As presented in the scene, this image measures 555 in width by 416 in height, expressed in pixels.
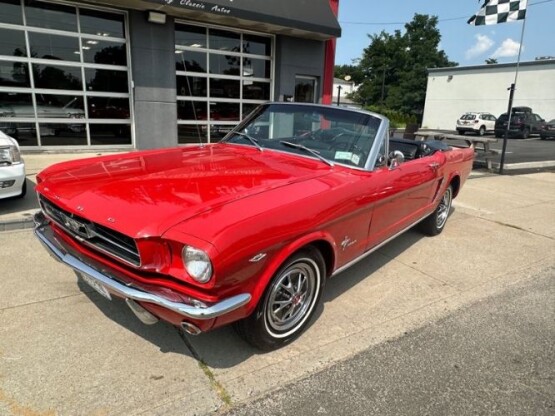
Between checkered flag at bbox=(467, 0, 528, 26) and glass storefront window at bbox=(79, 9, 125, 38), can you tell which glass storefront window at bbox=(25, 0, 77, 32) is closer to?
glass storefront window at bbox=(79, 9, 125, 38)

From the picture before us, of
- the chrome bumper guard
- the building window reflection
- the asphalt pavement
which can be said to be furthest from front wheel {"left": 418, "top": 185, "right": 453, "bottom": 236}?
the building window reflection

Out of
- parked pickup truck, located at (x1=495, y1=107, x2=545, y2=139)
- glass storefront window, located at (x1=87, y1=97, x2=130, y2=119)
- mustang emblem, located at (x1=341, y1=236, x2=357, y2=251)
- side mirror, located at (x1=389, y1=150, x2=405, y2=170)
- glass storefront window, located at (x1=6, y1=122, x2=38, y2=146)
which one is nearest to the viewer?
mustang emblem, located at (x1=341, y1=236, x2=357, y2=251)

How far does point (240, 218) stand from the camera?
227 centimetres

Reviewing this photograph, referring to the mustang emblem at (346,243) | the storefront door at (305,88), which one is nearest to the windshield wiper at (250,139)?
the mustang emblem at (346,243)

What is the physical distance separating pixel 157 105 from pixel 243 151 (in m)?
7.21

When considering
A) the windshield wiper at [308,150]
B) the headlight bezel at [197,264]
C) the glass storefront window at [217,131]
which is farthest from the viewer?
the glass storefront window at [217,131]

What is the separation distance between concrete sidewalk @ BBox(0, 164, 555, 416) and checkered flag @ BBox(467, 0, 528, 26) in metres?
8.01

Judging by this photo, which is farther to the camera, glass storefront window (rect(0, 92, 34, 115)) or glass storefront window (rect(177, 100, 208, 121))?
glass storefront window (rect(177, 100, 208, 121))

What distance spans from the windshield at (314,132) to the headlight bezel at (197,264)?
167 centimetres

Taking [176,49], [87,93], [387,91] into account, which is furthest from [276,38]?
[387,91]

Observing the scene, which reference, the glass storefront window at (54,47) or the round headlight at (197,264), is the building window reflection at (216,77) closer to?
the glass storefront window at (54,47)

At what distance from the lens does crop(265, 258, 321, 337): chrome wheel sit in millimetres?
2658

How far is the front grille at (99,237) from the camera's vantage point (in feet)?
7.58

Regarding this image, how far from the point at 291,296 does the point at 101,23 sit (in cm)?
942
